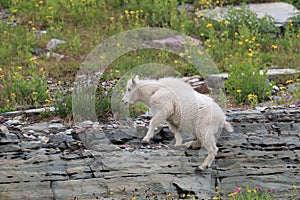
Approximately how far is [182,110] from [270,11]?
9412 mm

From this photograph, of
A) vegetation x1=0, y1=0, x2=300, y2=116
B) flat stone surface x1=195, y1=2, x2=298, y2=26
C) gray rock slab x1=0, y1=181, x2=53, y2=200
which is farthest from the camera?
flat stone surface x1=195, y1=2, x2=298, y2=26

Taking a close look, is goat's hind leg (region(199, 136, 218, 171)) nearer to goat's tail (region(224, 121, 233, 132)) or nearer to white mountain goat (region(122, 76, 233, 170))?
white mountain goat (region(122, 76, 233, 170))

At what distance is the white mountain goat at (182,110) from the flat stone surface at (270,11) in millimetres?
7937

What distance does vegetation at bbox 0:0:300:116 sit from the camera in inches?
496

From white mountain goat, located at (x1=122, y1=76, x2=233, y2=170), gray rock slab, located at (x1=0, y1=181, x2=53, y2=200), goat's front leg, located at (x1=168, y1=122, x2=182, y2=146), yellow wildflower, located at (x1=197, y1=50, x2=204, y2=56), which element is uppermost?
white mountain goat, located at (x1=122, y1=76, x2=233, y2=170)

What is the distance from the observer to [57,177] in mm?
8070

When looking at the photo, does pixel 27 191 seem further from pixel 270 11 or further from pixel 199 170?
pixel 270 11

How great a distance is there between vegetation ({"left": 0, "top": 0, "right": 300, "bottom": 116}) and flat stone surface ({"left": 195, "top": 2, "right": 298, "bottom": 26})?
24 cm

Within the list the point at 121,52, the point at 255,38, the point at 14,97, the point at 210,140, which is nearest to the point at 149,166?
the point at 210,140

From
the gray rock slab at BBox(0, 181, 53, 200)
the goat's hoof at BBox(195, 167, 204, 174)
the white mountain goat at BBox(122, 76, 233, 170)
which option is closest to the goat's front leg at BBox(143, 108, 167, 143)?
the white mountain goat at BBox(122, 76, 233, 170)

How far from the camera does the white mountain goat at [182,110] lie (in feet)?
27.6

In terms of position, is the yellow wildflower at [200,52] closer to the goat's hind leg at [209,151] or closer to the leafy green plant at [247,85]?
the leafy green plant at [247,85]

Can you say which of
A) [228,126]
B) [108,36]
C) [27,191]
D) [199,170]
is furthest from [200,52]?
[27,191]

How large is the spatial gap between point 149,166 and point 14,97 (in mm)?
4959
